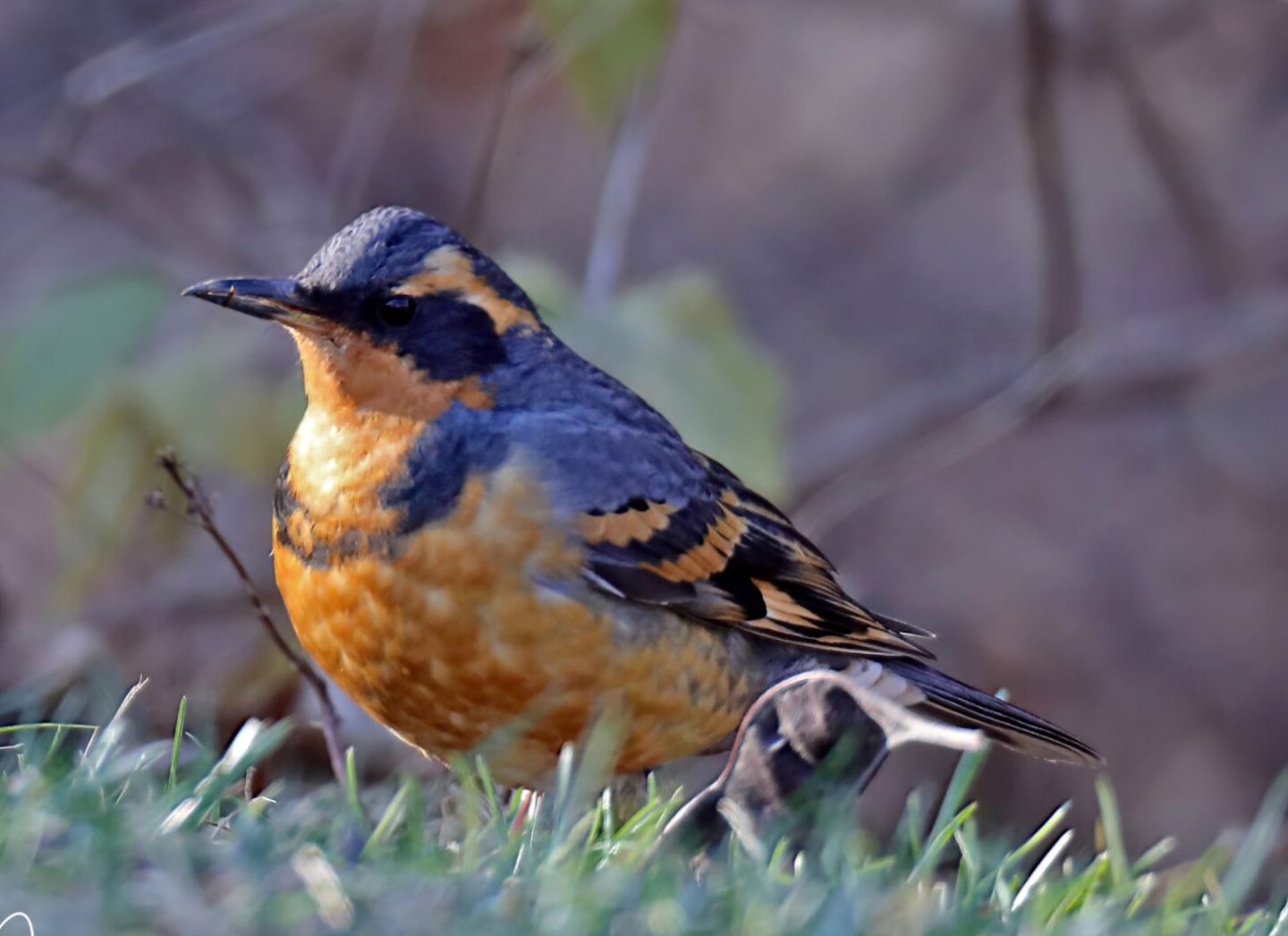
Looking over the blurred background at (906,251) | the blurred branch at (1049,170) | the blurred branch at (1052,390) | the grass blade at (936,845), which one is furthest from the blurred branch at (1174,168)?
the grass blade at (936,845)

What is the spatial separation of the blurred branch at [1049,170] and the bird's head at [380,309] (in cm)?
380

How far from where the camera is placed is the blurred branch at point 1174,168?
8.52 meters

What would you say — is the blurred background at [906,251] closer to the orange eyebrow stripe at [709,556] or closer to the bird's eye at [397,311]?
the orange eyebrow stripe at [709,556]

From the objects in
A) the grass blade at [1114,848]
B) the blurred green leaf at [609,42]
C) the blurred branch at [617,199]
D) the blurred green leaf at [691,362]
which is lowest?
the grass blade at [1114,848]

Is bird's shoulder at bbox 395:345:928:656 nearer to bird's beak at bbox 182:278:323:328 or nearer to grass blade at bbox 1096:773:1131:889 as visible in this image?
bird's beak at bbox 182:278:323:328

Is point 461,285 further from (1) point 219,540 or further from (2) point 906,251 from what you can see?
(2) point 906,251

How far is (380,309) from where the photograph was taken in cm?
445

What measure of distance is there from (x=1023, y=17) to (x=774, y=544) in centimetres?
355

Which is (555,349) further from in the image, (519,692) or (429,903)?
(429,903)

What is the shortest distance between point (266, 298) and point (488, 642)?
0.97 m

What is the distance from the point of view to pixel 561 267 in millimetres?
11164

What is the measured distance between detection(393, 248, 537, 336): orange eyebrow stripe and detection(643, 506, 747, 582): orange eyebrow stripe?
71 cm

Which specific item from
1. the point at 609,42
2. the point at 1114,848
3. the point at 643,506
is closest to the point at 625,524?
the point at 643,506

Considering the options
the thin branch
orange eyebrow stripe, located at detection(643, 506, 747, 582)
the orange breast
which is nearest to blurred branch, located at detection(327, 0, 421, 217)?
the thin branch
